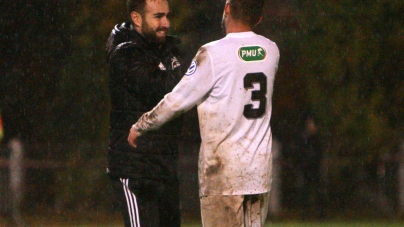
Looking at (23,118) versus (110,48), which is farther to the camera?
(23,118)

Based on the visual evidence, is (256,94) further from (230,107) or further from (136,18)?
(136,18)

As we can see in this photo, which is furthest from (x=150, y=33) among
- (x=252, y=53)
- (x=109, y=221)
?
(x=109, y=221)

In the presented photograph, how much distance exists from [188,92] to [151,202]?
3.15 ft

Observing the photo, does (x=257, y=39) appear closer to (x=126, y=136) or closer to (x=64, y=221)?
(x=126, y=136)

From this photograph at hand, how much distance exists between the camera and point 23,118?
15.6 m

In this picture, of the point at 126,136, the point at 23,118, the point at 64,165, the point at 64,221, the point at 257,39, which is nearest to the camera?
the point at 257,39

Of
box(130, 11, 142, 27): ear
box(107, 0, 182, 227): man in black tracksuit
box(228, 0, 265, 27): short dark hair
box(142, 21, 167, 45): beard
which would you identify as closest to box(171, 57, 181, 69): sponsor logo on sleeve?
box(107, 0, 182, 227): man in black tracksuit

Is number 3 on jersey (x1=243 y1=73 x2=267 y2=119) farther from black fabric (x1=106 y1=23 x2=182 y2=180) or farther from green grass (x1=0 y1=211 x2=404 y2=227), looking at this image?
green grass (x1=0 y1=211 x2=404 y2=227)

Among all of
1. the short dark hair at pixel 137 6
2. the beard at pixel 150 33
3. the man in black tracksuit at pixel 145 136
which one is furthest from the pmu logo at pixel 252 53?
the short dark hair at pixel 137 6

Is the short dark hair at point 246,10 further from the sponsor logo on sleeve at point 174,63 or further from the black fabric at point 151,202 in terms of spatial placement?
the black fabric at point 151,202

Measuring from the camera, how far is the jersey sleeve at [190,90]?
4762mm

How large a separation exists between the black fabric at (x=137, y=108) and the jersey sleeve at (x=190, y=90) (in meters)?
0.42

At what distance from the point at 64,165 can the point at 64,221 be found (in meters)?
1.36

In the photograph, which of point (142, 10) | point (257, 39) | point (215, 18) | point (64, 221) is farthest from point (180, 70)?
point (215, 18)
